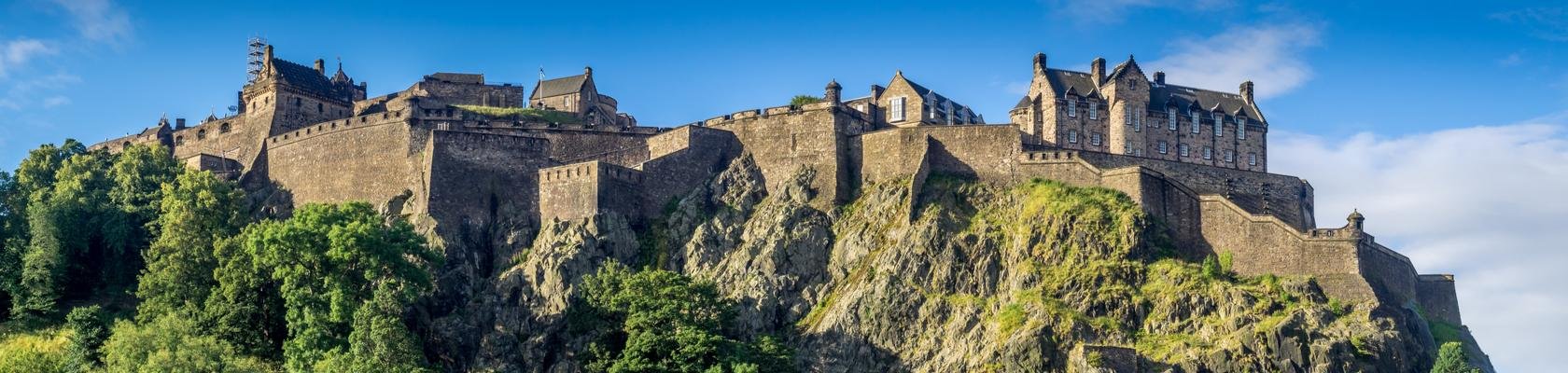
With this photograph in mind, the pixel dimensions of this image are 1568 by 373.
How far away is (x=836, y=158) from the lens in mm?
83938

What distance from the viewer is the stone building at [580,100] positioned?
331 ft

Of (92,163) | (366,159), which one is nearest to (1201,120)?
(366,159)

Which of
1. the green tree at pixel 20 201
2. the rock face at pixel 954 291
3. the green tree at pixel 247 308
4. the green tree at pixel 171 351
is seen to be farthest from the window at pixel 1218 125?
the green tree at pixel 20 201

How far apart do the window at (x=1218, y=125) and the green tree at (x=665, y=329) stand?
30.9 metres

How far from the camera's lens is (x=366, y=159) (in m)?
88.2

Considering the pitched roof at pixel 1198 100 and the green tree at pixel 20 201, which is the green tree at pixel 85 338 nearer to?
the green tree at pixel 20 201

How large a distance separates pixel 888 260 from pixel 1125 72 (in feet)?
68.2

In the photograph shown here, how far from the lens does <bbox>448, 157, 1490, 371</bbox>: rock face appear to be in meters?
71.8

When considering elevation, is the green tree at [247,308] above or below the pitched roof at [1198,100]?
below

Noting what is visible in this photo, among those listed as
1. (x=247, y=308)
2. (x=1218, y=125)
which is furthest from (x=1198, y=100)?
(x=247, y=308)

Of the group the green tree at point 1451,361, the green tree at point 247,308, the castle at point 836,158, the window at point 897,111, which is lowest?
the green tree at point 1451,361

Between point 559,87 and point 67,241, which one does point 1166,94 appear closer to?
point 559,87

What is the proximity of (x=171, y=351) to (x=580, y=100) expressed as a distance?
32.0 metres

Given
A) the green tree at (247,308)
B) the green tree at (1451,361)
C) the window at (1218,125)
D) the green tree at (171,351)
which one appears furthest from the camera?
the window at (1218,125)
